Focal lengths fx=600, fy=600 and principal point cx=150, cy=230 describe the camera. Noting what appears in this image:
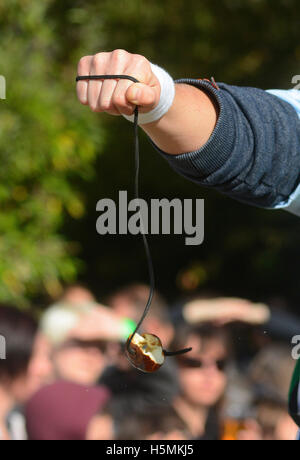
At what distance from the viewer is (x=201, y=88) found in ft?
3.02

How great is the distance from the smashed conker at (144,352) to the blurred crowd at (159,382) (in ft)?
2.37

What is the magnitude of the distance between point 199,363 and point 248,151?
90 cm

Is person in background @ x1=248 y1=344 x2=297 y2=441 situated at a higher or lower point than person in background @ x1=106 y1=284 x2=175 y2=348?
lower

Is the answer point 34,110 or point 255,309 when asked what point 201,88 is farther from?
point 34,110

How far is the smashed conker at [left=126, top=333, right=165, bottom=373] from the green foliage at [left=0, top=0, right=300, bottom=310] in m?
1.56

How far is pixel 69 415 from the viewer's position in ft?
5.42

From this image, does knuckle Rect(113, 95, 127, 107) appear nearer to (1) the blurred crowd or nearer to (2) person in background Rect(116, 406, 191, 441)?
(1) the blurred crowd

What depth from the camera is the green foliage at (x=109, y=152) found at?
248 centimetres

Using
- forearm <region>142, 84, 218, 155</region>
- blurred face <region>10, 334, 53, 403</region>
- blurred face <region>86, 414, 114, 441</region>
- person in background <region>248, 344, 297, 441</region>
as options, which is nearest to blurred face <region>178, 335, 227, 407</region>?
person in background <region>248, 344, 297, 441</region>

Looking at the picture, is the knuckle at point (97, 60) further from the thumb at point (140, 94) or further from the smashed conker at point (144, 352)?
the smashed conker at point (144, 352)

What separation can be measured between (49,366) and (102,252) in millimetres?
1647

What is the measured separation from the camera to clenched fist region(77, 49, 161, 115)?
0.79 meters
